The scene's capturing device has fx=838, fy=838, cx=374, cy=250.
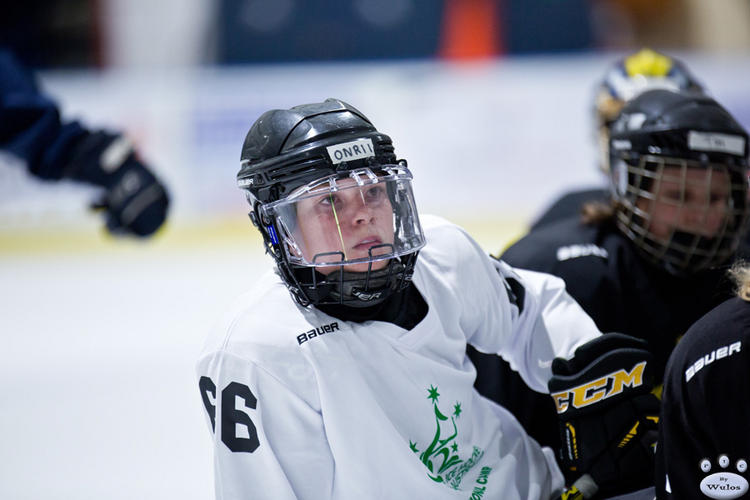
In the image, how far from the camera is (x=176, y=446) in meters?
2.96

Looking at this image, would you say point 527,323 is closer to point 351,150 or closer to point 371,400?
point 371,400

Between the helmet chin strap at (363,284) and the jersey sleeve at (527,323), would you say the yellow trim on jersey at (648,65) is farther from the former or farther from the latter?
the helmet chin strap at (363,284)

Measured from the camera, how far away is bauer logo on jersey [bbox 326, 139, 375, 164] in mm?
1554

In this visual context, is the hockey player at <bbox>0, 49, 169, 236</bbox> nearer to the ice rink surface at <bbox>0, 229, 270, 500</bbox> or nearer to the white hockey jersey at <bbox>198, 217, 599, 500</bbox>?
the ice rink surface at <bbox>0, 229, 270, 500</bbox>

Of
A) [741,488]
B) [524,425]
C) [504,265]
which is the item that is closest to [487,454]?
[524,425]

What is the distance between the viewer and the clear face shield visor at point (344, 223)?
1558 mm

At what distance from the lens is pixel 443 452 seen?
1645mm

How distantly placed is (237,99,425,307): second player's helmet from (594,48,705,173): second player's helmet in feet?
4.85

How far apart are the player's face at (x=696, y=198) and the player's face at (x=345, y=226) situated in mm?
800

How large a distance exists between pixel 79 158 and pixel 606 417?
1.81 metres

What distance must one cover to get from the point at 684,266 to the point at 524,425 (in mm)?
551

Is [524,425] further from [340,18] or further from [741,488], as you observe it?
[340,18]

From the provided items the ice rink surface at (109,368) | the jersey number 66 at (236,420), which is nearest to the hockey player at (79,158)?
the ice rink surface at (109,368)

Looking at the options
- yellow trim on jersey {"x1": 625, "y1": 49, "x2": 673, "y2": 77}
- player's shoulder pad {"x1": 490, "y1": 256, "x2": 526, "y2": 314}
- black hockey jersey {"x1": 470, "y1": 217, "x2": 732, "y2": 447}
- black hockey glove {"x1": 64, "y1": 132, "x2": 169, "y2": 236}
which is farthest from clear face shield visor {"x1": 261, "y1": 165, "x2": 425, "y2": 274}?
yellow trim on jersey {"x1": 625, "y1": 49, "x2": 673, "y2": 77}
